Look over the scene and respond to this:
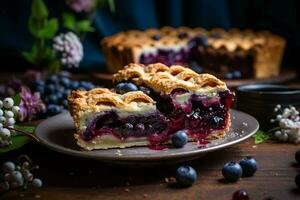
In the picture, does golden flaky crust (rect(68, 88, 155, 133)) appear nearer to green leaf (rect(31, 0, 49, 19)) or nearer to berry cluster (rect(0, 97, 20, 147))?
berry cluster (rect(0, 97, 20, 147))

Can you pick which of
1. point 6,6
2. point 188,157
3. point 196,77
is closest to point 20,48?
point 6,6

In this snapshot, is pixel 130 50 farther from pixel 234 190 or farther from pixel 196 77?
pixel 234 190

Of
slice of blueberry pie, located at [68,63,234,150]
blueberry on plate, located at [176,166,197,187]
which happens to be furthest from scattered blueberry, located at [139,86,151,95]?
blueberry on plate, located at [176,166,197,187]

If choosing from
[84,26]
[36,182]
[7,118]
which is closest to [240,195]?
[36,182]

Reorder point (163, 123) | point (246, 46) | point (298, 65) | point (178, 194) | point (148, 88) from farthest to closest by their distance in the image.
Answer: point (298, 65)
point (246, 46)
point (148, 88)
point (163, 123)
point (178, 194)

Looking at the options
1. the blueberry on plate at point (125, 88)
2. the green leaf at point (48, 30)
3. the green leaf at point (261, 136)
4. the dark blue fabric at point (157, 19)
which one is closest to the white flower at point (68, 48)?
the green leaf at point (48, 30)

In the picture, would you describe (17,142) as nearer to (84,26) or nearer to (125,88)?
(125,88)

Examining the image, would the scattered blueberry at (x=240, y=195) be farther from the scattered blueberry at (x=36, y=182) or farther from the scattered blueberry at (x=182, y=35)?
the scattered blueberry at (x=182, y=35)
